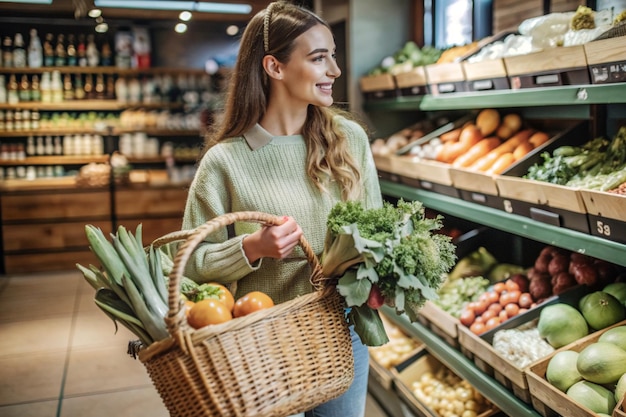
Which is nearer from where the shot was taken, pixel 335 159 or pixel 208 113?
pixel 335 159

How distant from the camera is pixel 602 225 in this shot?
2062 millimetres

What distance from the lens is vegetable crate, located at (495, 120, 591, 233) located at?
86.2 inches

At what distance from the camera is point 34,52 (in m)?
6.78

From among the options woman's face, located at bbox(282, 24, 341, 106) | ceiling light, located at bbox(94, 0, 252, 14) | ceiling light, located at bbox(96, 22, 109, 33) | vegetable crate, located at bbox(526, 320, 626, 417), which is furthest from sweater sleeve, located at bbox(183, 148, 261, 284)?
ceiling light, located at bbox(96, 22, 109, 33)

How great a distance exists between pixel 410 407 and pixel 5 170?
18.2 feet

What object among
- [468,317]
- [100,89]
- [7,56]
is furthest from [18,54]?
[468,317]

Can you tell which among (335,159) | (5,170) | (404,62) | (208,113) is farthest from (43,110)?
(335,159)

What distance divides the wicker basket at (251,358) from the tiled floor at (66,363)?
2.07 m

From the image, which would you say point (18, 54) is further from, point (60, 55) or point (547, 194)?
point (547, 194)

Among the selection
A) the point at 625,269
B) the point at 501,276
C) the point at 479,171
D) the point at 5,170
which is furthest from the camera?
the point at 5,170

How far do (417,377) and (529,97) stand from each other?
160 centimetres

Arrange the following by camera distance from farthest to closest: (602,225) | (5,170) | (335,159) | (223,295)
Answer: (5,170)
(602,225)
(335,159)
(223,295)

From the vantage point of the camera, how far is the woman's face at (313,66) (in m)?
1.81

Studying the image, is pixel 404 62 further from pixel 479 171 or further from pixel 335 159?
pixel 335 159
